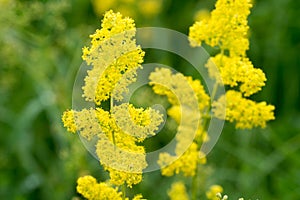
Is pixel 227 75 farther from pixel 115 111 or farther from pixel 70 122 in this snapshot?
pixel 70 122

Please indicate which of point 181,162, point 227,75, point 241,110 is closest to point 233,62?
point 227,75

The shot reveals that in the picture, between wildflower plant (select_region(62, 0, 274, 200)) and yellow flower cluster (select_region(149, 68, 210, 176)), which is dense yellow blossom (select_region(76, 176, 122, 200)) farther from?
yellow flower cluster (select_region(149, 68, 210, 176))

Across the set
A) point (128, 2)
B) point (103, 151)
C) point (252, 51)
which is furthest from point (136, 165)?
point (128, 2)

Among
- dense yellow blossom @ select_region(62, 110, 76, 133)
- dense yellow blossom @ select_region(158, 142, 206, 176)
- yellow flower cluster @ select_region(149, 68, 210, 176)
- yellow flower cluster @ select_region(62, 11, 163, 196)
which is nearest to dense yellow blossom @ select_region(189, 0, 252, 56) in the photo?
yellow flower cluster @ select_region(149, 68, 210, 176)

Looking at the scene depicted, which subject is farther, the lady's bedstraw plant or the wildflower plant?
the lady's bedstraw plant

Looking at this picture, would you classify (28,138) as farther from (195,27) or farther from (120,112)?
(120,112)

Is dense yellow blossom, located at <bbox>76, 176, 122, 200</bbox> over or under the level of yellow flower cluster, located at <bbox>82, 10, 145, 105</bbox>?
under

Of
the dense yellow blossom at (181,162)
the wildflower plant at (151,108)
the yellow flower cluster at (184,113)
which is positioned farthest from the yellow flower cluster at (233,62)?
the dense yellow blossom at (181,162)
